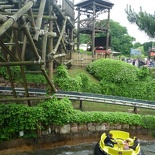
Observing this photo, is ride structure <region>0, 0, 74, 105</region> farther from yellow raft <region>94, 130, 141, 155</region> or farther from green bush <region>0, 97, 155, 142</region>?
yellow raft <region>94, 130, 141, 155</region>

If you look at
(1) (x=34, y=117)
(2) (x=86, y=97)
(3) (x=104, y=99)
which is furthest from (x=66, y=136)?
(3) (x=104, y=99)

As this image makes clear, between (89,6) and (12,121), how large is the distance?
665 inches

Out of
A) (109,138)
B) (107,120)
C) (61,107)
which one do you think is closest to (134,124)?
(107,120)

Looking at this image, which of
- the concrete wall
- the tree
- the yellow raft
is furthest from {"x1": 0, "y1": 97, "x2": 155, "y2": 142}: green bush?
the tree

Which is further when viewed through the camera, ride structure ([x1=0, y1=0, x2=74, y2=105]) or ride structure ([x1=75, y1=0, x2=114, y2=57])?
ride structure ([x1=75, y1=0, x2=114, y2=57])

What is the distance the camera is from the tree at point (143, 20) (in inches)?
489

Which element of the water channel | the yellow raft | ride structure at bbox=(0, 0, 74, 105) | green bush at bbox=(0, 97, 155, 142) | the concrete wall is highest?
ride structure at bbox=(0, 0, 74, 105)

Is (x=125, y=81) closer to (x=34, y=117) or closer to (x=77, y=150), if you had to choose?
(x=77, y=150)

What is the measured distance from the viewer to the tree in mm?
12422

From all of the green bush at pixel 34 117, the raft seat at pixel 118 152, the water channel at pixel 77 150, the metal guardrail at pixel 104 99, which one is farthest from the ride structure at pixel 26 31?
the raft seat at pixel 118 152

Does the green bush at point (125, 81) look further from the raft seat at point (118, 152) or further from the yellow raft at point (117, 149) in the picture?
the raft seat at point (118, 152)

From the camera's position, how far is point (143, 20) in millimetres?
12516

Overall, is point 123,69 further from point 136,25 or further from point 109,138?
point 109,138

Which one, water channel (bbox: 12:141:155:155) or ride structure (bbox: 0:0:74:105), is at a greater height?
ride structure (bbox: 0:0:74:105)
